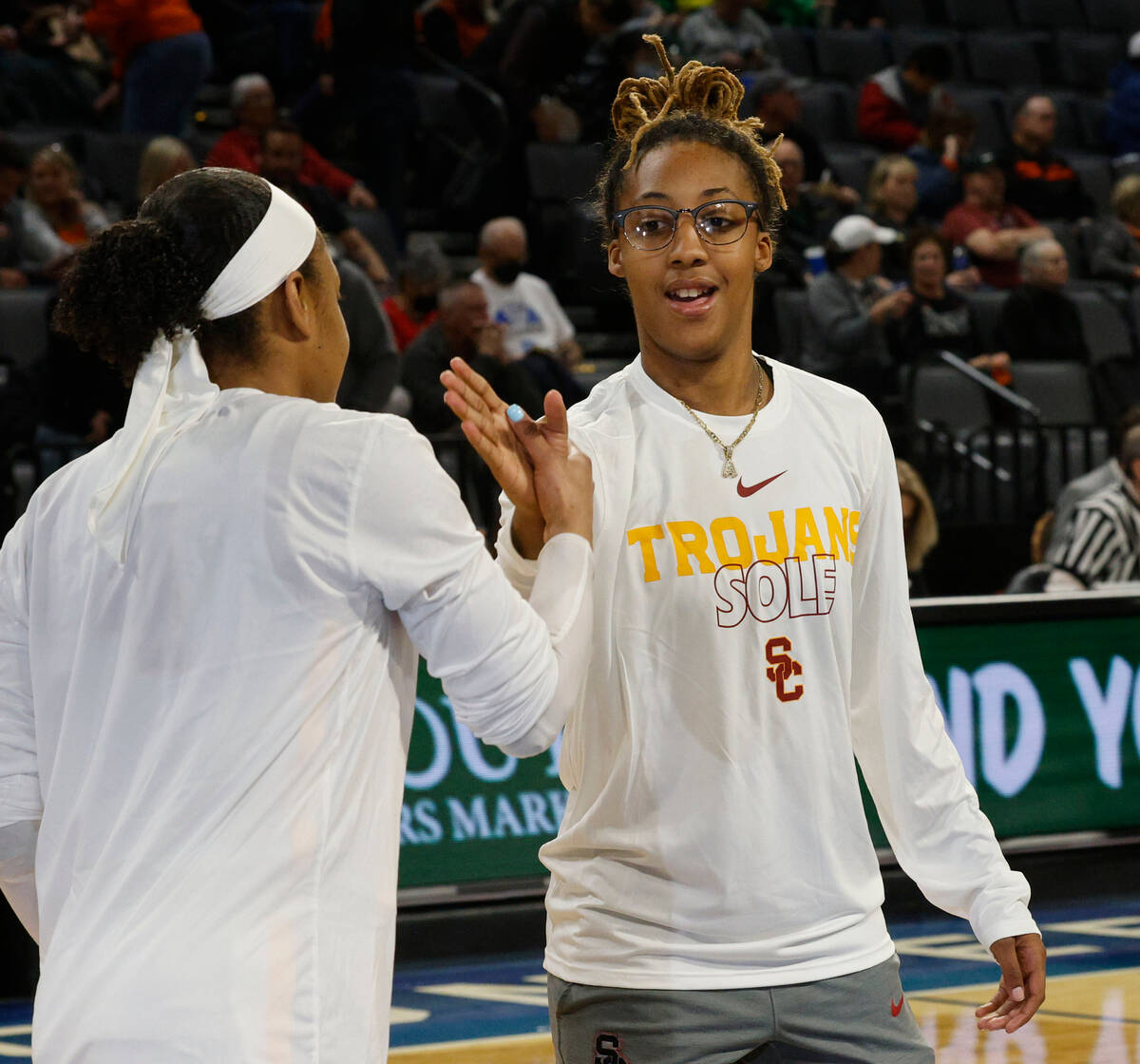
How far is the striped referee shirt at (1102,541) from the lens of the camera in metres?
8.04

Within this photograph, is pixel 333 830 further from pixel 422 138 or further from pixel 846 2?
pixel 846 2

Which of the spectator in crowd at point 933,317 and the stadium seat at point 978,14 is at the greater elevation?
the stadium seat at point 978,14

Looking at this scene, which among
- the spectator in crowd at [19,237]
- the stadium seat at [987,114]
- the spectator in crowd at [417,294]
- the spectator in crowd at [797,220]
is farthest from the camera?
the stadium seat at [987,114]

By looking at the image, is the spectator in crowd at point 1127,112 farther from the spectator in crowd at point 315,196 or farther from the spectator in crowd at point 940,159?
the spectator in crowd at point 315,196

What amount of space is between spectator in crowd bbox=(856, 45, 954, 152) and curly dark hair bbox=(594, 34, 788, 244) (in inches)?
418

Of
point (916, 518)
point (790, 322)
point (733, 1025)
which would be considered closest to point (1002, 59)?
point (790, 322)

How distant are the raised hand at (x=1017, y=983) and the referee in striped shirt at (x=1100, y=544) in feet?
17.4

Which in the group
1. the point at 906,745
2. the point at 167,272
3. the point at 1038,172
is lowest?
the point at 906,745

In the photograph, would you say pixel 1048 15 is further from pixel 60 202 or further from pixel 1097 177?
pixel 60 202

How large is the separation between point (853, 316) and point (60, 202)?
3.93m

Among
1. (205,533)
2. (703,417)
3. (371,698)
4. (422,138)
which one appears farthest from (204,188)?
(422,138)

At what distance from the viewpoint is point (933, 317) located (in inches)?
Answer: 415

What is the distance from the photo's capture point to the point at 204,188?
7.79 ft

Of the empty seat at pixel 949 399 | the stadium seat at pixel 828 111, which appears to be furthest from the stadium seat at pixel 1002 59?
the empty seat at pixel 949 399
